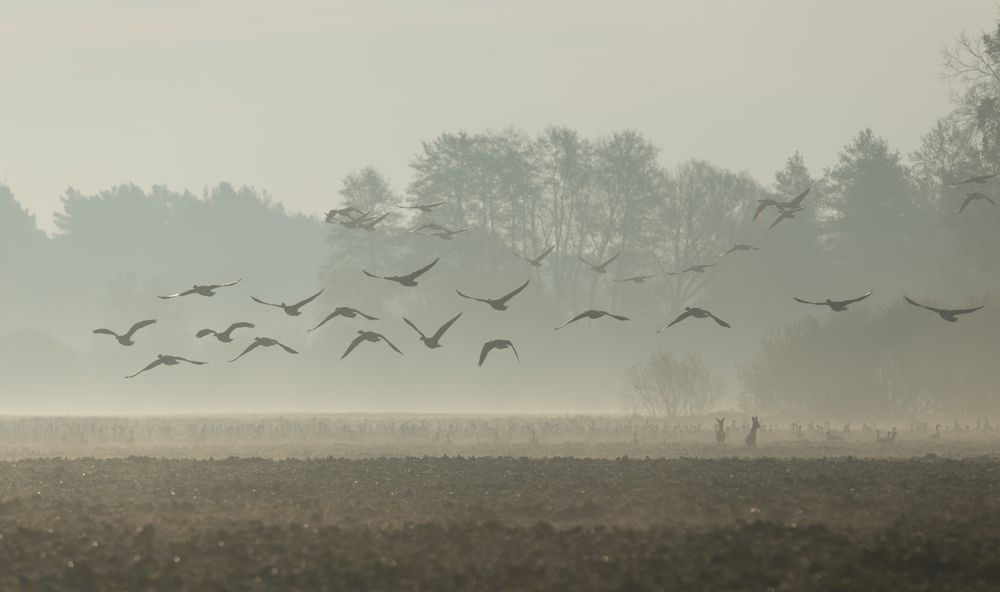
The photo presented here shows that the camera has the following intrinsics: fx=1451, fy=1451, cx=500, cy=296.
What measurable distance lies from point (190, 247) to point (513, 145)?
5922cm

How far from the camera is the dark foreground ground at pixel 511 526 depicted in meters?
19.7

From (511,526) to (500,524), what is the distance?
1.69ft

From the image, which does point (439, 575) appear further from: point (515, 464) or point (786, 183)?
point (786, 183)

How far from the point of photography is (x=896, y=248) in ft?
300

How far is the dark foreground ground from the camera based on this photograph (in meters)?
19.7

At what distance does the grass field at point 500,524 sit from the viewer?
64.7ft

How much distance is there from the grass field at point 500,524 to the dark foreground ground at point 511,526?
0.06m

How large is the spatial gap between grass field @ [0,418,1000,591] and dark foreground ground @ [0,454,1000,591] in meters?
0.06

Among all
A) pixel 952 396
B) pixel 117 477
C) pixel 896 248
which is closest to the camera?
pixel 117 477

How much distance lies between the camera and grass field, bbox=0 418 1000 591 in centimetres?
1973

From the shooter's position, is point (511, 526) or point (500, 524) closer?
point (500, 524)

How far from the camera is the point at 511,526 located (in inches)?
952

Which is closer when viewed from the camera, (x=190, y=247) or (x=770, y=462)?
(x=770, y=462)

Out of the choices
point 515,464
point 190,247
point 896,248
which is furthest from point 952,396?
point 190,247
